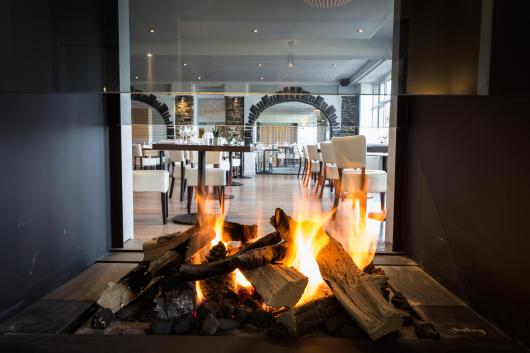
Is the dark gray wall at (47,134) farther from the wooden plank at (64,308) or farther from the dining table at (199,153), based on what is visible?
the dining table at (199,153)

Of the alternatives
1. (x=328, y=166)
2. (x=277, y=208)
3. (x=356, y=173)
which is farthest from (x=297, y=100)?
(x=328, y=166)

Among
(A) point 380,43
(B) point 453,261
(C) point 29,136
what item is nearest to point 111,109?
(C) point 29,136

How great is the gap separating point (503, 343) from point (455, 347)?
0.13 meters

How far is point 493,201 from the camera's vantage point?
122 cm

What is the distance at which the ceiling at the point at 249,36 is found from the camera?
1222 millimetres

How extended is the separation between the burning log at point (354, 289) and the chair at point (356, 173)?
89.5 inches

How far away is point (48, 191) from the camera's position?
4.70 ft

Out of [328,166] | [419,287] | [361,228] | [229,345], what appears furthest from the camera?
[328,166]

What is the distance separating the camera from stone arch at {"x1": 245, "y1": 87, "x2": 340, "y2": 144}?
49.4 inches

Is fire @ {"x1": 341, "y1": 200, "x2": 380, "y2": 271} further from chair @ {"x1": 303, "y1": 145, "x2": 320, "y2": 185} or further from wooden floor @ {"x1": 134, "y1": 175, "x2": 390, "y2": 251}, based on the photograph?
chair @ {"x1": 303, "y1": 145, "x2": 320, "y2": 185}

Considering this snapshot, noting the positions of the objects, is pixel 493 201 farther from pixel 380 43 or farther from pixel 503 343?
pixel 380 43

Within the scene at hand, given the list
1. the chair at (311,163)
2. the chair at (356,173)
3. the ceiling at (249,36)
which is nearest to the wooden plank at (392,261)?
the ceiling at (249,36)

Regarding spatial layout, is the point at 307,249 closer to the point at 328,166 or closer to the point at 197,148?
the point at 197,148

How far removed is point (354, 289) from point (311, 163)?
4208 mm
